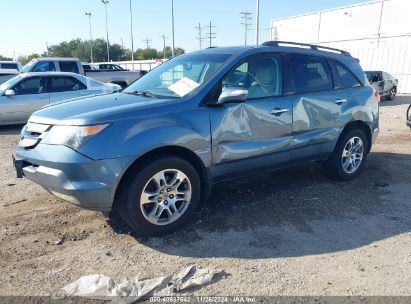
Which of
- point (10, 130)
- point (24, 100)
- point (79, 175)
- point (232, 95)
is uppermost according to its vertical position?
point (232, 95)

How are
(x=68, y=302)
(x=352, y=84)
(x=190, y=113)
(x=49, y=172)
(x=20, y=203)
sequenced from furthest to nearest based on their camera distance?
(x=352, y=84) → (x=20, y=203) → (x=190, y=113) → (x=49, y=172) → (x=68, y=302)

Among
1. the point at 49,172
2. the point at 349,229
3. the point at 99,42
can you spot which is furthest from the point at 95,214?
the point at 99,42

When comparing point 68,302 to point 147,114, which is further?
point 147,114

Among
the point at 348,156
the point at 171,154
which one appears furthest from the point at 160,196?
the point at 348,156

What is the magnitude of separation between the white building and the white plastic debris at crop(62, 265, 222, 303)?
92.8 ft

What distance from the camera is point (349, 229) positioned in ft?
13.8

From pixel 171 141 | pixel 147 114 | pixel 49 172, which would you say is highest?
pixel 147 114

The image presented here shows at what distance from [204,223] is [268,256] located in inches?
35.5

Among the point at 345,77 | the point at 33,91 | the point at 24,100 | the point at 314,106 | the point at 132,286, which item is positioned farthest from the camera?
the point at 33,91

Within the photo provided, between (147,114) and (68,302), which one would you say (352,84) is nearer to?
(147,114)

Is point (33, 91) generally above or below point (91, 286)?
above

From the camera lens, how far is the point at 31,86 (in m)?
10.5

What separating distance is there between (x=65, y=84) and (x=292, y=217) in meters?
8.41

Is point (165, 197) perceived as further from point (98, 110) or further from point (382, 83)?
point (382, 83)
